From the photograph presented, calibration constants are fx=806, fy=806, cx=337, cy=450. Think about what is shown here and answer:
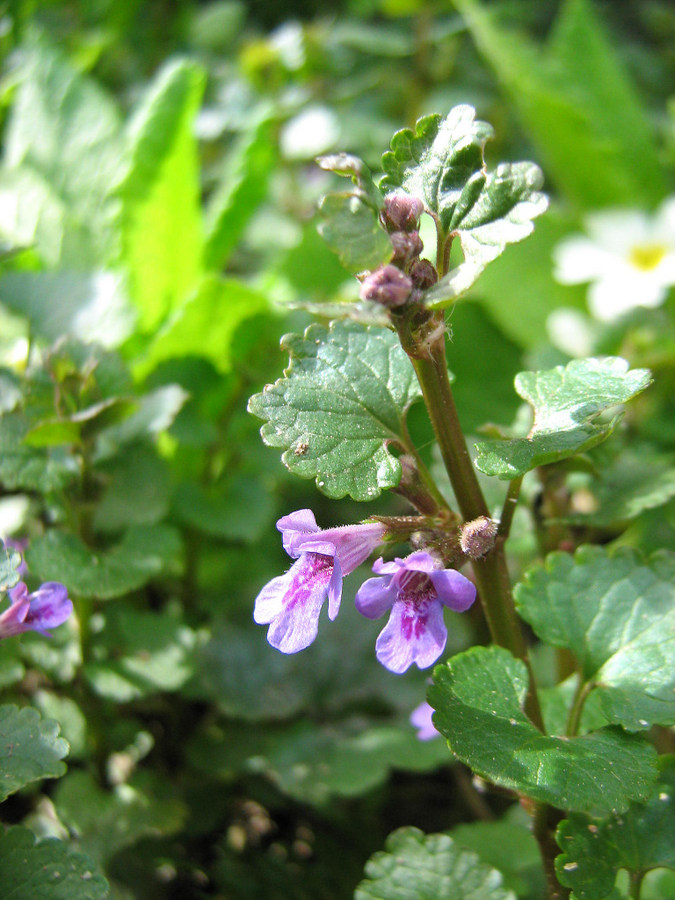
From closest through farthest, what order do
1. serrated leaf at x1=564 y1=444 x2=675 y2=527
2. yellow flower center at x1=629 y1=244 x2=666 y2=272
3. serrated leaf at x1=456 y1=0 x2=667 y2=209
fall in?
serrated leaf at x1=564 y1=444 x2=675 y2=527
yellow flower center at x1=629 y1=244 x2=666 y2=272
serrated leaf at x1=456 y1=0 x2=667 y2=209

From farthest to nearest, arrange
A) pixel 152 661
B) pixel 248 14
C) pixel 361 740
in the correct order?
pixel 248 14 → pixel 361 740 → pixel 152 661

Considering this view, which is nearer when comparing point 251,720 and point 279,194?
point 251,720

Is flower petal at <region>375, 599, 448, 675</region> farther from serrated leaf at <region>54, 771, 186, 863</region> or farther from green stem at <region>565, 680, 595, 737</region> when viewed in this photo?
serrated leaf at <region>54, 771, 186, 863</region>

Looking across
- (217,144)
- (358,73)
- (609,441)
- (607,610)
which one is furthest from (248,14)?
(607,610)

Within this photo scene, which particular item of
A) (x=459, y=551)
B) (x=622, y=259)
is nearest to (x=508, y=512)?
(x=459, y=551)

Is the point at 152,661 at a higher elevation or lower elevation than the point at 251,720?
higher

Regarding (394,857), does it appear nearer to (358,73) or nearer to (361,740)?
(361,740)

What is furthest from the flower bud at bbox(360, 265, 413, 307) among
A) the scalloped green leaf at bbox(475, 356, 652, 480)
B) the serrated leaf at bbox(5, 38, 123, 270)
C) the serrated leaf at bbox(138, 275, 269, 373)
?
the serrated leaf at bbox(5, 38, 123, 270)
